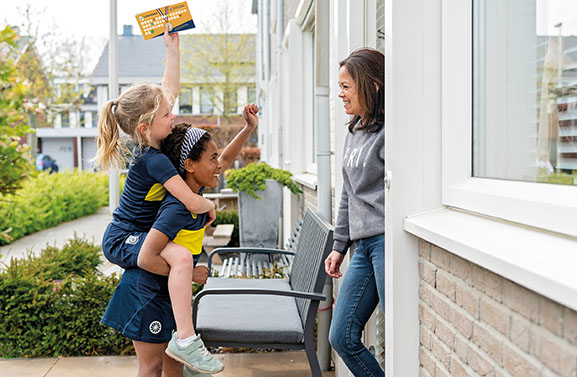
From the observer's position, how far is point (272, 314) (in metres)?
3.71

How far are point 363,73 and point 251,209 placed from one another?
4.91 m

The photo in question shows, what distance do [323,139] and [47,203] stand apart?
1245 cm

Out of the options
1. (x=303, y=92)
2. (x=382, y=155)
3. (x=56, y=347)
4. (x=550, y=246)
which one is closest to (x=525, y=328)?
(x=550, y=246)

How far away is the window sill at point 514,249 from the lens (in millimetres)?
1211

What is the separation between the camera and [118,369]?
425 centimetres

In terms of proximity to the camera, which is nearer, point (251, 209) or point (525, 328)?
point (525, 328)

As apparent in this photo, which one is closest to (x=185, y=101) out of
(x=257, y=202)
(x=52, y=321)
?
(x=257, y=202)

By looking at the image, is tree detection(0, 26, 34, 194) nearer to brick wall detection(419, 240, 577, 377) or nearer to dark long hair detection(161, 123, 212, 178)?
dark long hair detection(161, 123, 212, 178)

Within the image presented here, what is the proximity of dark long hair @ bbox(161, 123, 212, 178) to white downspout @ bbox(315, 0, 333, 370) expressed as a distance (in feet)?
4.63

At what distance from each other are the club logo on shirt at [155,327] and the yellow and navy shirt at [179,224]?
0.35 meters

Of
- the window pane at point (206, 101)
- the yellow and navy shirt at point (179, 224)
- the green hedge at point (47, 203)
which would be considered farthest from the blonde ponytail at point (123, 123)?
the window pane at point (206, 101)

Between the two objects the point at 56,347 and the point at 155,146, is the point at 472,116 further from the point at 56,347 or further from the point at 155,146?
the point at 56,347

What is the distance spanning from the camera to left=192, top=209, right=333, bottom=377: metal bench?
3.38 metres

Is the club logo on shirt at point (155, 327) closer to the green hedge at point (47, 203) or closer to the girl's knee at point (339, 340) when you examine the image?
the girl's knee at point (339, 340)
